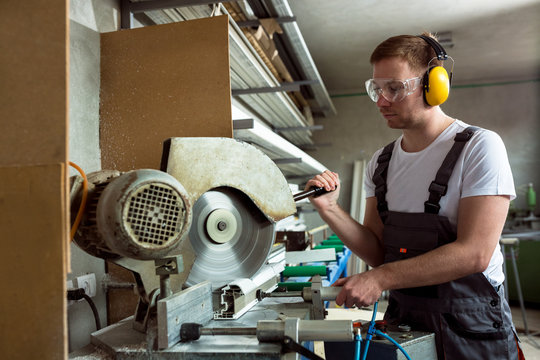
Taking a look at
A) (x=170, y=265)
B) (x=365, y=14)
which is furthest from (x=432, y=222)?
(x=365, y=14)

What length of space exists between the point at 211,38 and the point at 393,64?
0.66 metres

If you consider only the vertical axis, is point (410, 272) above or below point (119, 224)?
below

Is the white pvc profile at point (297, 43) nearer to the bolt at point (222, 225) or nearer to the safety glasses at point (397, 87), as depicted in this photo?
the safety glasses at point (397, 87)

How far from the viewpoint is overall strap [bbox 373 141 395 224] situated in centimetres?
162

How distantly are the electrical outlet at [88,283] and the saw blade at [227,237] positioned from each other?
669 millimetres

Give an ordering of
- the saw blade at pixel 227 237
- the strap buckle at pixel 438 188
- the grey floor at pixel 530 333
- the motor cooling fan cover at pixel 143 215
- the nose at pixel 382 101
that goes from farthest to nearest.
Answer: the grey floor at pixel 530 333 < the nose at pixel 382 101 < the strap buckle at pixel 438 188 < the saw blade at pixel 227 237 < the motor cooling fan cover at pixel 143 215

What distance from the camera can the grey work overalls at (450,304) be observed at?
128cm

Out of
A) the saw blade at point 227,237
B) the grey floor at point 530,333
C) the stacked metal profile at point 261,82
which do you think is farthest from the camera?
the grey floor at point 530,333

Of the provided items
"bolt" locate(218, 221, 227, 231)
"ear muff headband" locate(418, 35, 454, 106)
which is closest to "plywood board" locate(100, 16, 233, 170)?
"bolt" locate(218, 221, 227, 231)

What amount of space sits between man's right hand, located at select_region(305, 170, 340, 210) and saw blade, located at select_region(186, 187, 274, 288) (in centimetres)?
32

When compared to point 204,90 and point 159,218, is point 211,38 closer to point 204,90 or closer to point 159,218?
point 204,90

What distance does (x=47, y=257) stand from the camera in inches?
26.9

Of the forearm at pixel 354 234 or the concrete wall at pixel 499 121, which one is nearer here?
the forearm at pixel 354 234

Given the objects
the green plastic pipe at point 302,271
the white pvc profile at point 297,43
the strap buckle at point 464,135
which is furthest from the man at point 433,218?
the white pvc profile at point 297,43
